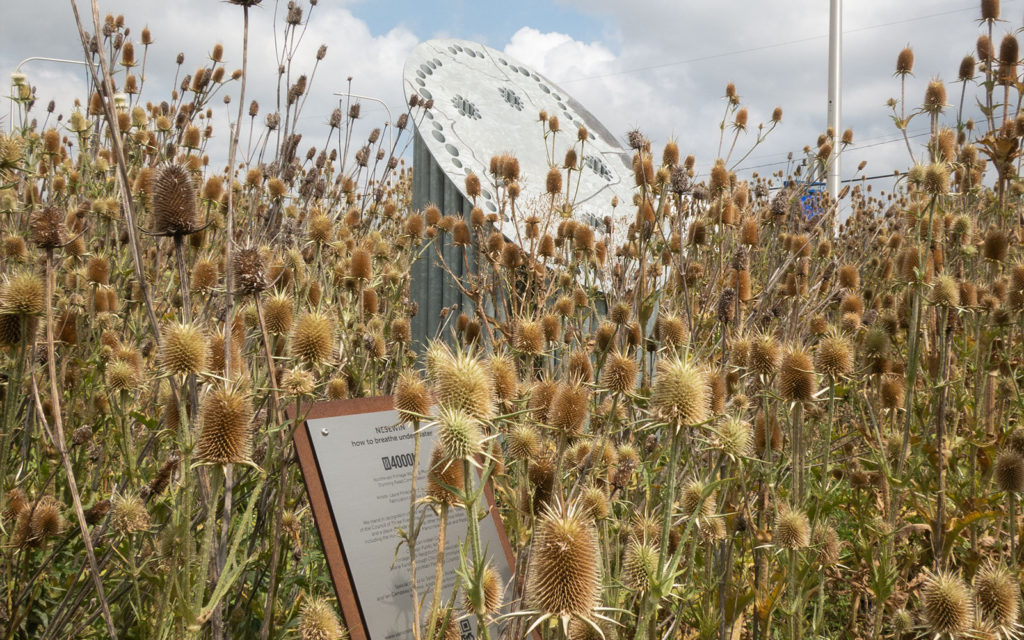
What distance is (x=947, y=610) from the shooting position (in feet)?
7.52

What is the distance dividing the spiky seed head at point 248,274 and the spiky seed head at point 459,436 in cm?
70

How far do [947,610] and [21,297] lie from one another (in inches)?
112

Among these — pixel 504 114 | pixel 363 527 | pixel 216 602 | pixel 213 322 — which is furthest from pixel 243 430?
pixel 504 114

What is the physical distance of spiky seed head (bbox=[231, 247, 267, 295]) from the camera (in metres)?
2.02

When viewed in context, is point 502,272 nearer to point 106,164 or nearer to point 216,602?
point 106,164

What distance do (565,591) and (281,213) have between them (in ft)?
15.5

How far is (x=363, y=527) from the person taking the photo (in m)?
2.49

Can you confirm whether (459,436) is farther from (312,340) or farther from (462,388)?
(312,340)

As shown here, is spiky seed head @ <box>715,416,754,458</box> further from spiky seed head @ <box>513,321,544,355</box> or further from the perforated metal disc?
the perforated metal disc

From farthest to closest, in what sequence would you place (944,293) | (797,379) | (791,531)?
(944,293), (797,379), (791,531)

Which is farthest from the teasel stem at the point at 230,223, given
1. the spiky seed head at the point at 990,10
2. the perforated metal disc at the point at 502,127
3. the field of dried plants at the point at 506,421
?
the spiky seed head at the point at 990,10

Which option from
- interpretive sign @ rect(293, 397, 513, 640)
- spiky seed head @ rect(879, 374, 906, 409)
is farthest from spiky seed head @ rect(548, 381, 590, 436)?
spiky seed head @ rect(879, 374, 906, 409)

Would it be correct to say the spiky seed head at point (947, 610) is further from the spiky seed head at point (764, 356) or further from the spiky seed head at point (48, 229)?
the spiky seed head at point (48, 229)

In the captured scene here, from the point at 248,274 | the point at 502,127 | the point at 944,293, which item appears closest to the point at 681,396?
the point at 248,274
